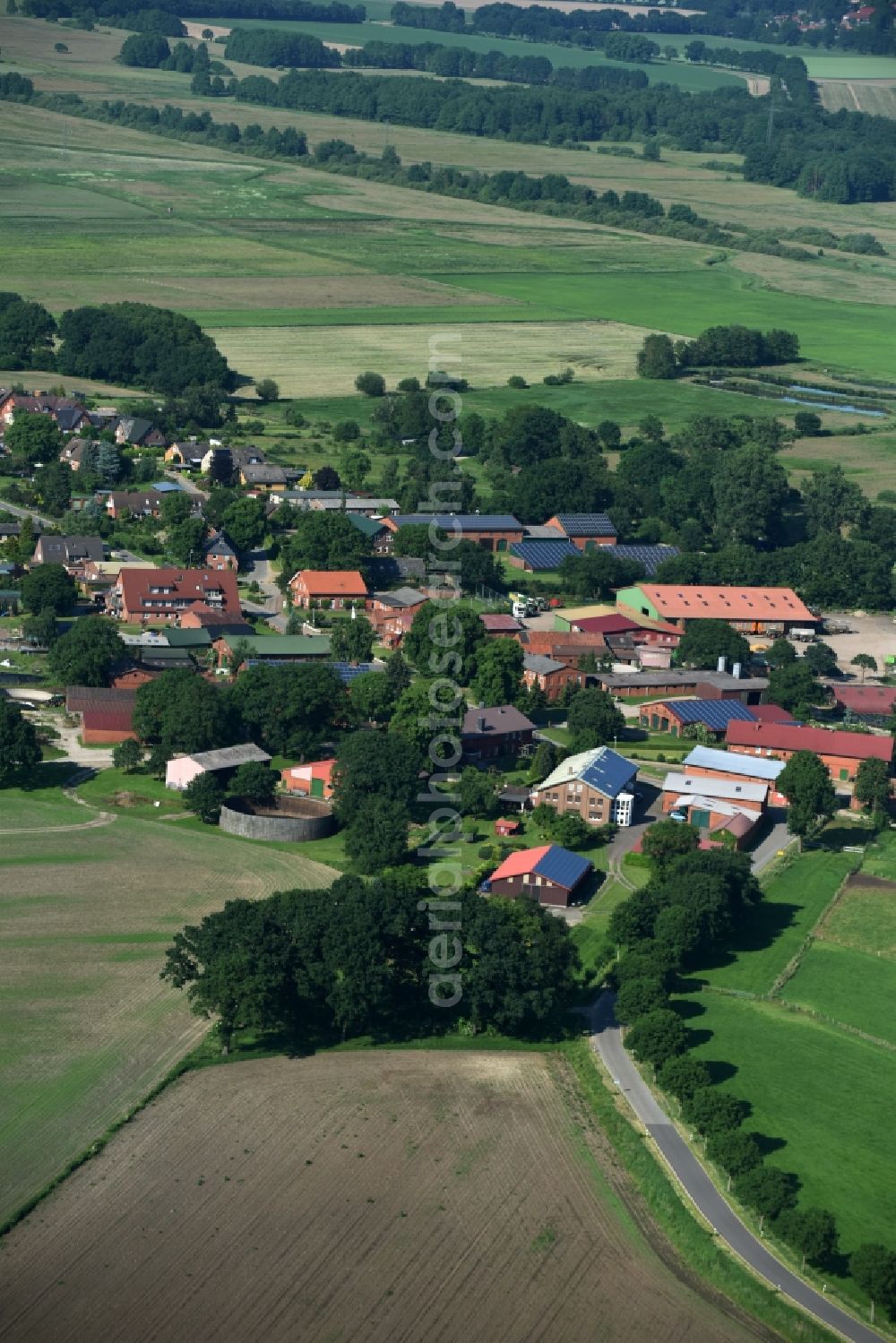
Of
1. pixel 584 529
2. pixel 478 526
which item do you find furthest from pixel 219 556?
pixel 584 529

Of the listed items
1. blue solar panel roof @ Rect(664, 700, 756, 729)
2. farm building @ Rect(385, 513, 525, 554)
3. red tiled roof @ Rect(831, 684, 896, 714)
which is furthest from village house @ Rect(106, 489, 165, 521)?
red tiled roof @ Rect(831, 684, 896, 714)

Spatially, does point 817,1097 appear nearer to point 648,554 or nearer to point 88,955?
point 88,955

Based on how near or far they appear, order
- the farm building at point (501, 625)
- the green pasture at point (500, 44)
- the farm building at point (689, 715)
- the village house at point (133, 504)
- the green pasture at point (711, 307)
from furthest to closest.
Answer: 1. the green pasture at point (500, 44)
2. the green pasture at point (711, 307)
3. the village house at point (133, 504)
4. the farm building at point (501, 625)
5. the farm building at point (689, 715)

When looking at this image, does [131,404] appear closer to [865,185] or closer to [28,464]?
[28,464]

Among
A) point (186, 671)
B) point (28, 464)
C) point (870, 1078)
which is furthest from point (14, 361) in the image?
point (870, 1078)

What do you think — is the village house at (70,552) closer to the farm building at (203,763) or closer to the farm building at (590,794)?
the farm building at (203,763)

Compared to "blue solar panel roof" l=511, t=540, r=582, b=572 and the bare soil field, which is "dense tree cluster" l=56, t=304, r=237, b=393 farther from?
the bare soil field

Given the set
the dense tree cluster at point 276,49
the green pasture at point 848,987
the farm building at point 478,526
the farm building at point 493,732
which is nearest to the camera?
the green pasture at point 848,987

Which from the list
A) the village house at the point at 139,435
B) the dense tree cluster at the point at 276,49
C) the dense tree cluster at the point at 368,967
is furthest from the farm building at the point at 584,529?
the dense tree cluster at the point at 276,49
